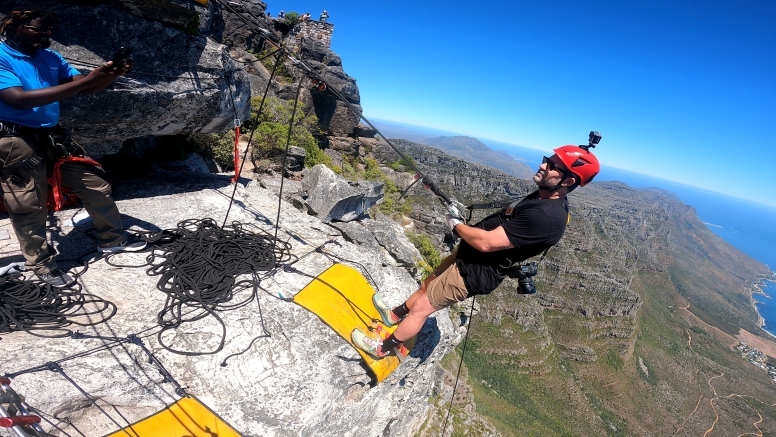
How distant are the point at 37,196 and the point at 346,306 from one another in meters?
4.35

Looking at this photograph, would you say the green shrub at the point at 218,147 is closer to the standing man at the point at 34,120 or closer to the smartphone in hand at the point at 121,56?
the standing man at the point at 34,120

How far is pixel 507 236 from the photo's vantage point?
3.89 m

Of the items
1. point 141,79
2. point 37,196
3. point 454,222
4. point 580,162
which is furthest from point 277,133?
point 580,162

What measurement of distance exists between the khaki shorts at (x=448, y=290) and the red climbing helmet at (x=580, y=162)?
1.90m

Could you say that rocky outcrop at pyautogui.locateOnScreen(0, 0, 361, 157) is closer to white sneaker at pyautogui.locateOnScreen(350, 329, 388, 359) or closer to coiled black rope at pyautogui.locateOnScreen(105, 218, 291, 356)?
coiled black rope at pyautogui.locateOnScreen(105, 218, 291, 356)

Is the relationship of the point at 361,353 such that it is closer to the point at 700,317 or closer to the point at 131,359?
the point at 131,359

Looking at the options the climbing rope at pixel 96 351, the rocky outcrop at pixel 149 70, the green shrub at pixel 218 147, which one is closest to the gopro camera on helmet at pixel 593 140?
the rocky outcrop at pixel 149 70

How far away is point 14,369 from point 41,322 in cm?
74

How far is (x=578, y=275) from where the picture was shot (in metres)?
90.1

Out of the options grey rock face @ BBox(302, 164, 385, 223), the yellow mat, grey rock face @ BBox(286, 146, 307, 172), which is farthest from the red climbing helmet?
grey rock face @ BBox(286, 146, 307, 172)

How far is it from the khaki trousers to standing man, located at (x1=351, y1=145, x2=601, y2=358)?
425 centimetres

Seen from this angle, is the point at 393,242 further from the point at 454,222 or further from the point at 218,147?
the point at 218,147

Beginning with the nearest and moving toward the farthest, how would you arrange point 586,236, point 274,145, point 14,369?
point 14,369
point 274,145
point 586,236

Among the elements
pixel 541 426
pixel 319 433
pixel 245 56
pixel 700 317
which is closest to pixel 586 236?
pixel 700 317
